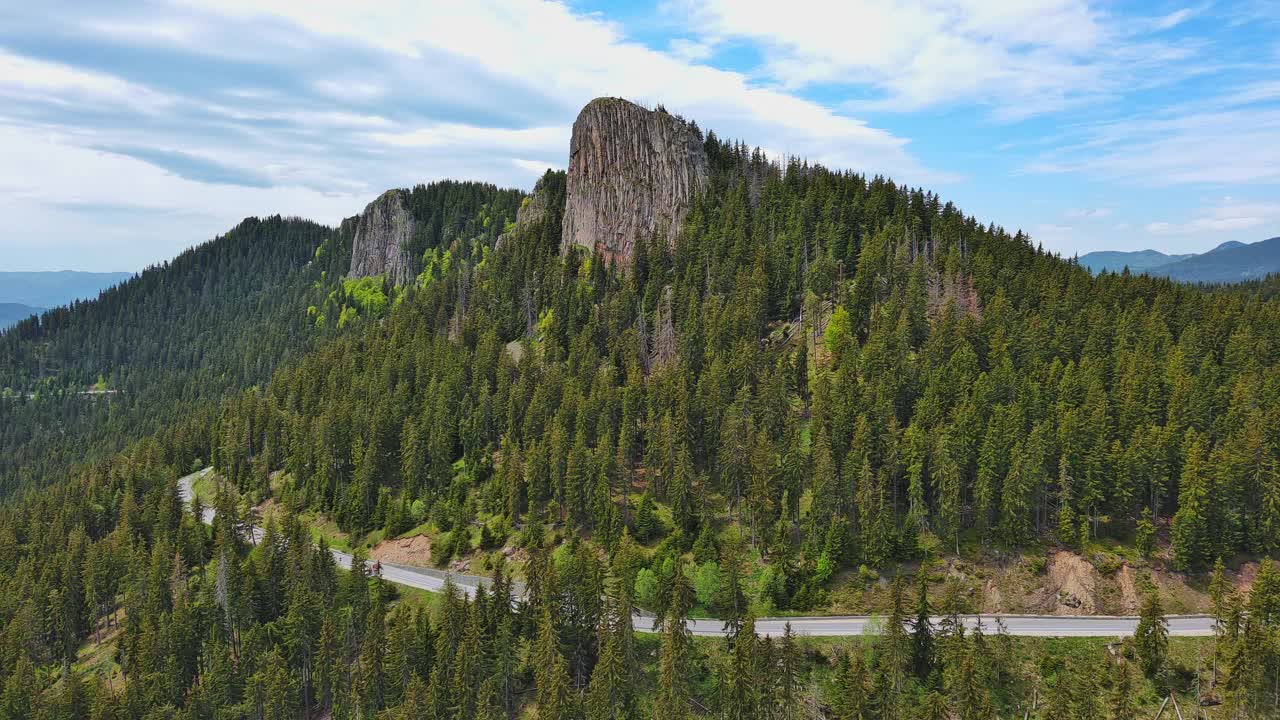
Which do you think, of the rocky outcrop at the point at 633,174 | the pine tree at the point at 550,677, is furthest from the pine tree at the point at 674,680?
the rocky outcrop at the point at 633,174

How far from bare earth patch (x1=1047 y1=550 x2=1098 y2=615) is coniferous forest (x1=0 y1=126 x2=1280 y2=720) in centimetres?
280

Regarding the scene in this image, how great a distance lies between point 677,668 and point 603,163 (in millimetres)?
123711

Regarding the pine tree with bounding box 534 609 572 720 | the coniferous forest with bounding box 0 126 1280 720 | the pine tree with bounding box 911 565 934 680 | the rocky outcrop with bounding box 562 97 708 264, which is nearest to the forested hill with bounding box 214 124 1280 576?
the coniferous forest with bounding box 0 126 1280 720

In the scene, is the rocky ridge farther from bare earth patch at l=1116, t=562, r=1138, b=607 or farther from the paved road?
bare earth patch at l=1116, t=562, r=1138, b=607

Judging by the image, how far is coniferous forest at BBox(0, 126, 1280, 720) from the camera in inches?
2667

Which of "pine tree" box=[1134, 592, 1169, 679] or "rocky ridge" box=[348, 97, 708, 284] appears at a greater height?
"rocky ridge" box=[348, 97, 708, 284]

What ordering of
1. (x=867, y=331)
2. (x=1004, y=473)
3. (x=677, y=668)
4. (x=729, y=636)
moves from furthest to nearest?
(x=867, y=331) < (x=1004, y=473) < (x=729, y=636) < (x=677, y=668)

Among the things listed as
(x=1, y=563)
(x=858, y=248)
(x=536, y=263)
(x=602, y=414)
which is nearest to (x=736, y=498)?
(x=602, y=414)

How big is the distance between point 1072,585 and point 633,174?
11854 cm

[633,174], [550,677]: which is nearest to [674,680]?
[550,677]

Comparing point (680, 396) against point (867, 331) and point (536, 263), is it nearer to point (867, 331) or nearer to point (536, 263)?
point (867, 331)

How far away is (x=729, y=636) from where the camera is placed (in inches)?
2864

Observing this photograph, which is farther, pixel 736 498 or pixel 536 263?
pixel 536 263

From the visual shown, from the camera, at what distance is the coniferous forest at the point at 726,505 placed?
222 ft
